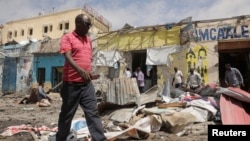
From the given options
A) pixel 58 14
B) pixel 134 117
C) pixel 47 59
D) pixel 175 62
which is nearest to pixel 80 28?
pixel 134 117

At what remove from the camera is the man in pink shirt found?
4.04 metres

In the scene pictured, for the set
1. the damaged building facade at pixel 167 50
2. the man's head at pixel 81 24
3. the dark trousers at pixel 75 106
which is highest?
the damaged building facade at pixel 167 50

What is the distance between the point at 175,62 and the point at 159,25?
93.2 inches

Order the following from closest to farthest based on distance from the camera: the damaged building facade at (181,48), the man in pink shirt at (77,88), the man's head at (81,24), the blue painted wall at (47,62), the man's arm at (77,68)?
the man's arm at (77,68), the man in pink shirt at (77,88), the man's head at (81,24), the damaged building facade at (181,48), the blue painted wall at (47,62)

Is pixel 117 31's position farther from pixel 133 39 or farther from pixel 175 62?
pixel 175 62

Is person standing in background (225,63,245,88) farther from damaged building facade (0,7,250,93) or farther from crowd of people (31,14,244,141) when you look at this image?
crowd of people (31,14,244,141)

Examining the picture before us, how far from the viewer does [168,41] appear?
58.5 feet

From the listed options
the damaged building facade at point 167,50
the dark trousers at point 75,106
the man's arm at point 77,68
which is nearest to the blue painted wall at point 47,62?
the damaged building facade at point 167,50

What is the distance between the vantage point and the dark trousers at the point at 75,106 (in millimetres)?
4066

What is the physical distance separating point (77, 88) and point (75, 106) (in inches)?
9.2

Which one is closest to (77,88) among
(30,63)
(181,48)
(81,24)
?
(81,24)

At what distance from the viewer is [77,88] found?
13.4 feet

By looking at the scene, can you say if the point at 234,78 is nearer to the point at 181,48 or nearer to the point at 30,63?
the point at 181,48

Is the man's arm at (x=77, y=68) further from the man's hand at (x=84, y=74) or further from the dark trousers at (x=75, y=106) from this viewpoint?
the dark trousers at (x=75, y=106)
